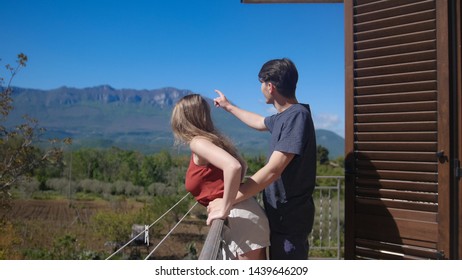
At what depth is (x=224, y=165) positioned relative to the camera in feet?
4.22

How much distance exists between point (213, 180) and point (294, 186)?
0.31 m

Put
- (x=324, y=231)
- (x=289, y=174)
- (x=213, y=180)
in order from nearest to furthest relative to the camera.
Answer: (x=213, y=180)
(x=289, y=174)
(x=324, y=231)

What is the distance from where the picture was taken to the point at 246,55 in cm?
509

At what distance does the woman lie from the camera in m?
1.36

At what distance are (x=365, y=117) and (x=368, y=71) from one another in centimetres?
22

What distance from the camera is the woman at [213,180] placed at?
1.36 metres

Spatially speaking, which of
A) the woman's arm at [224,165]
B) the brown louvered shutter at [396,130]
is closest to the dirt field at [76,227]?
the brown louvered shutter at [396,130]

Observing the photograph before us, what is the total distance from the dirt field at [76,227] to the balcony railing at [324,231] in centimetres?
138

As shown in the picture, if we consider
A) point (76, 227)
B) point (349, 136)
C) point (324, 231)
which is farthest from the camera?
point (324, 231)

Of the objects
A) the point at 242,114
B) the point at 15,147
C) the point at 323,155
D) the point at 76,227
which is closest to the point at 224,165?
the point at 242,114

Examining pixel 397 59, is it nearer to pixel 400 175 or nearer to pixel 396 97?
pixel 396 97

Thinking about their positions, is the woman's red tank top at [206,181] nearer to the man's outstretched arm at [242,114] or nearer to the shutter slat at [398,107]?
the man's outstretched arm at [242,114]
